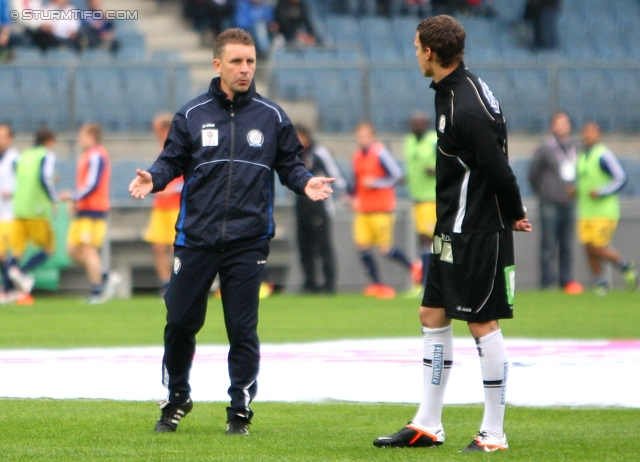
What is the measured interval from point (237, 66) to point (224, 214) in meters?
0.76

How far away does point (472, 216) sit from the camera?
17.8 feet

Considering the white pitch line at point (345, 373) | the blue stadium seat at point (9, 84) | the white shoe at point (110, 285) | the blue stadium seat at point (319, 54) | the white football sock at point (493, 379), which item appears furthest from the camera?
the blue stadium seat at point (319, 54)

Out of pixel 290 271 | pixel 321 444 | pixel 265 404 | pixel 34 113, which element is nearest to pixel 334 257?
pixel 290 271

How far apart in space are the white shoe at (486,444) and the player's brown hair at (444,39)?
1.74 metres

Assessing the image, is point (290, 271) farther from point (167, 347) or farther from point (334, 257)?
point (167, 347)

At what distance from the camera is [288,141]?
6.10 meters

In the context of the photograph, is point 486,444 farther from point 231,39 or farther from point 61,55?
point 61,55

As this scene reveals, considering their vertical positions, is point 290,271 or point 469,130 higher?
point 469,130

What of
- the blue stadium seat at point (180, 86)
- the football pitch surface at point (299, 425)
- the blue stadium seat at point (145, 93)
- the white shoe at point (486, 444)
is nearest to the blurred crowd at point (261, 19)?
the blue stadium seat at point (180, 86)

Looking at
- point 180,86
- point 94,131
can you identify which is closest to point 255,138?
point 94,131

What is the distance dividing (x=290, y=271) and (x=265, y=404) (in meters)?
9.94

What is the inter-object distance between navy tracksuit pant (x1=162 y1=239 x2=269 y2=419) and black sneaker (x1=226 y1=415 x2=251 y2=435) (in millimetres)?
40

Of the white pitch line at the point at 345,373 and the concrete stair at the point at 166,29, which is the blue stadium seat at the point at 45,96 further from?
the white pitch line at the point at 345,373

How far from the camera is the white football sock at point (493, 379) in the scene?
5367 mm
